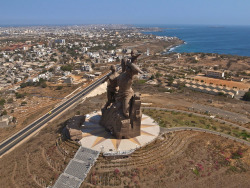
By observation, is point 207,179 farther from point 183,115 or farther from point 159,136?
point 183,115

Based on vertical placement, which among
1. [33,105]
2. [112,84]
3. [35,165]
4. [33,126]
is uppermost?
[112,84]

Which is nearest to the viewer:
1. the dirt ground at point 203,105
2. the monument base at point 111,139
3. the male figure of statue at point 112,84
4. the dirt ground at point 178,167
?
the dirt ground at point 178,167

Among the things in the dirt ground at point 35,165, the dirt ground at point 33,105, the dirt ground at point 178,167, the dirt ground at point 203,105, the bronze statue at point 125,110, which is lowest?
the dirt ground at point 33,105

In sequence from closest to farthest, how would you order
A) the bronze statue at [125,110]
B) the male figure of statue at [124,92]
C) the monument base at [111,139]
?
the monument base at [111,139]
the male figure of statue at [124,92]
the bronze statue at [125,110]

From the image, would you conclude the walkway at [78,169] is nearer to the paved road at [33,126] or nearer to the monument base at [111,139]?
the monument base at [111,139]

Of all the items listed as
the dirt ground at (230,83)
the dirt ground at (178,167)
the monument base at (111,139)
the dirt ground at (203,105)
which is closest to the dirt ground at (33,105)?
the monument base at (111,139)

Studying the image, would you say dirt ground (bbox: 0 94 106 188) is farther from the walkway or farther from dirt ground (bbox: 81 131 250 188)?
dirt ground (bbox: 81 131 250 188)

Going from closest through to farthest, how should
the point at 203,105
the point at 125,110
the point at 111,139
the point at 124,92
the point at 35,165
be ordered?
the point at 35,165, the point at 124,92, the point at 125,110, the point at 111,139, the point at 203,105

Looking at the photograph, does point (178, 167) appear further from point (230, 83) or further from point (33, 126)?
point (230, 83)

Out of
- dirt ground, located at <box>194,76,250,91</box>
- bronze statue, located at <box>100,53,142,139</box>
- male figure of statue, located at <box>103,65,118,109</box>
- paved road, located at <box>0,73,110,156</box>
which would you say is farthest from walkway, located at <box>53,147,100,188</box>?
Result: dirt ground, located at <box>194,76,250,91</box>

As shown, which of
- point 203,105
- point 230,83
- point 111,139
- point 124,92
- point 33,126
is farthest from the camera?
point 230,83

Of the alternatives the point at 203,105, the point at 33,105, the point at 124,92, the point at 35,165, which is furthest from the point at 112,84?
the point at 33,105
